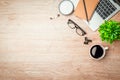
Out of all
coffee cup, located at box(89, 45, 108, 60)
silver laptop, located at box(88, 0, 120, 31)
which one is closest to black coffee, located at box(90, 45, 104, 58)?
coffee cup, located at box(89, 45, 108, 60)

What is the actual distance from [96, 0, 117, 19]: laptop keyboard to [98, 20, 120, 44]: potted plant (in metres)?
0.07

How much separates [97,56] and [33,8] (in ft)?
1.56

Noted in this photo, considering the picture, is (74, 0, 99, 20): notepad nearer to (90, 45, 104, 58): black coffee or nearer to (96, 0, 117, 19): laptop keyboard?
(96, 0, 117, 19): laptop keyboard

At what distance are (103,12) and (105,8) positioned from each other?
24 millimetres

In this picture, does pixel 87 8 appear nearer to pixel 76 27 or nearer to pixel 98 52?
pixel 76 27

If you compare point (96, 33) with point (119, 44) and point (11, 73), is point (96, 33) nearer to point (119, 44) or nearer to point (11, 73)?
point (119, 44)

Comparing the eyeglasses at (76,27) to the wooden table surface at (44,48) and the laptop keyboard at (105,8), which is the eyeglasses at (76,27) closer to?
the wooden table surface at (44,48)

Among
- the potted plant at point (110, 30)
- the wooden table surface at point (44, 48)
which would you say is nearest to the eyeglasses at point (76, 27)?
the wooden table surface at point (44, 48)

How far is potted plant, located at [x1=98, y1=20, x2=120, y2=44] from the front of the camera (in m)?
1.32

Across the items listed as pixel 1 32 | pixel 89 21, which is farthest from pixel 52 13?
pixel 1 32

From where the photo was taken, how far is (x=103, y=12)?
1402mm

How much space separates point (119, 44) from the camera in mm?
1379

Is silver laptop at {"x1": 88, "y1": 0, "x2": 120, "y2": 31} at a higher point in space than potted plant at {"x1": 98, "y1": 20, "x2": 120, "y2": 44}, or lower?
higher

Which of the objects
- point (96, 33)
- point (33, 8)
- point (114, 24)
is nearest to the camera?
point (114, 24)
